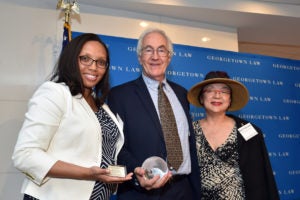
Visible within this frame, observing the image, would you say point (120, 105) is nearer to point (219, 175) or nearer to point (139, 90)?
point (139, 90)

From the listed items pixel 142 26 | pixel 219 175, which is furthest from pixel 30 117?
pixel 142 26

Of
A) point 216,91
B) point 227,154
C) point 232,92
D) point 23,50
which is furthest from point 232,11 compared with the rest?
point 23,50

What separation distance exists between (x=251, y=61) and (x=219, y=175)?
1.78m

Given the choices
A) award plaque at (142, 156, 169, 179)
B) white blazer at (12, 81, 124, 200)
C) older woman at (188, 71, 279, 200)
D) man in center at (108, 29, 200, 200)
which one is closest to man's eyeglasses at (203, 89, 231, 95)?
older woman at (188, 71, 279, 200)

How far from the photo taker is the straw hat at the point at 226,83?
6.81ft

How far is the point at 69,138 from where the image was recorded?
4.36 feet

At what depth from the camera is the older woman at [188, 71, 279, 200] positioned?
1.89m

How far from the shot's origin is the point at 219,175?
190cm

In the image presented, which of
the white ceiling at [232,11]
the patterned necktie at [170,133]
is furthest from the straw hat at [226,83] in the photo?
the white ceiling at [232,11]

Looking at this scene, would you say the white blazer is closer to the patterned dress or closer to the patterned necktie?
the patterned necktie

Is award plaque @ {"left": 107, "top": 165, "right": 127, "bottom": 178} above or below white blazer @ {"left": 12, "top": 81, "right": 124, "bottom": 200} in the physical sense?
below

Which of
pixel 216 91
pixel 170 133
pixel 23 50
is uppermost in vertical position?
pixel 23 50

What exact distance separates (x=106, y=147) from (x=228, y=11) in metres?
2.33

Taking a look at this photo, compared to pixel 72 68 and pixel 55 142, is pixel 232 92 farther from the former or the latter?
pixel 55 142
